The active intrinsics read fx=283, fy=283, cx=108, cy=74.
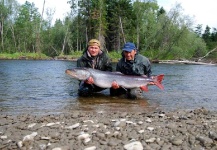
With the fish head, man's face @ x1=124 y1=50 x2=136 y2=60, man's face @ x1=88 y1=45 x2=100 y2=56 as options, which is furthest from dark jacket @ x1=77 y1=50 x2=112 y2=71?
the fish head

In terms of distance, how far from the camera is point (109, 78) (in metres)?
8.08

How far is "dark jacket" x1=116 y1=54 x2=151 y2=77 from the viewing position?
28.3 feet

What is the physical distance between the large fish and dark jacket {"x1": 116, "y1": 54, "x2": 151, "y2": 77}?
50 cm

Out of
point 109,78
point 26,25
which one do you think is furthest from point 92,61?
point 26,25

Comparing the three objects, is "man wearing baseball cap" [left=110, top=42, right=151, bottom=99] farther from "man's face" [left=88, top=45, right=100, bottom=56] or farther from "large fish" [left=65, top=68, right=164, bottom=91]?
"man's face" [left=88, top=45, right=100, bottom=56]

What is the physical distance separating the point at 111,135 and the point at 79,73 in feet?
12.4

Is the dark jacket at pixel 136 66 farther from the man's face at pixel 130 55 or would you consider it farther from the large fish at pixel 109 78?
the large fish at pixel 109 78

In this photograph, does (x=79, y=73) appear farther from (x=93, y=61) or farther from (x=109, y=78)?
(x=93, y=61)

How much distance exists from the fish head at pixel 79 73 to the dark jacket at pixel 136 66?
1378 mm

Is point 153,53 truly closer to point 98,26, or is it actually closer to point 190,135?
point 98,26

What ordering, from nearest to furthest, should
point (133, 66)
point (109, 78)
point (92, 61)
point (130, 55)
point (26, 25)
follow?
point (109, 78)
point (130, 55)
point (133, 66)
point (92, 61)
point (26, 25)

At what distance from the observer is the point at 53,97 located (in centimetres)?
893

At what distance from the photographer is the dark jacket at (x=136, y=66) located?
864cm

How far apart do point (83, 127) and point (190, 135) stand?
1.71m
